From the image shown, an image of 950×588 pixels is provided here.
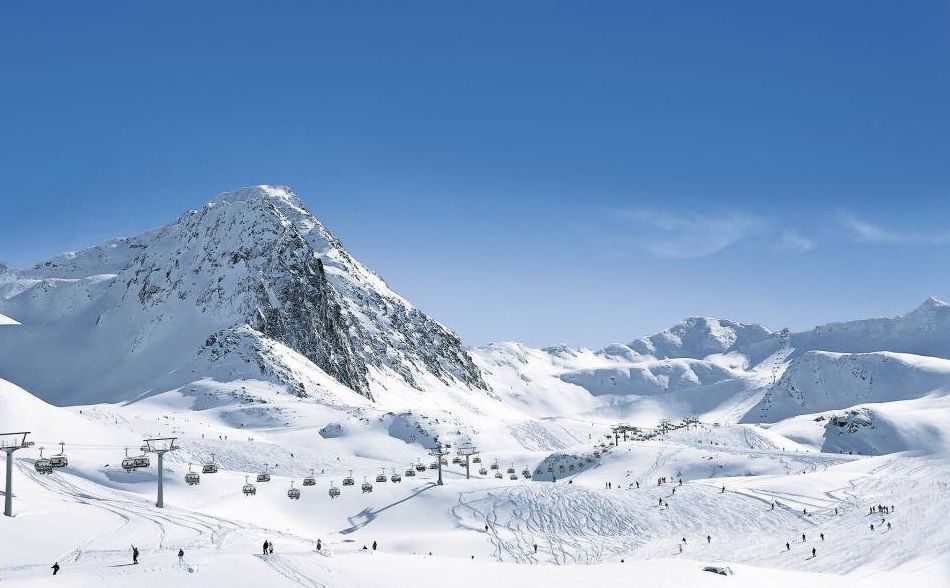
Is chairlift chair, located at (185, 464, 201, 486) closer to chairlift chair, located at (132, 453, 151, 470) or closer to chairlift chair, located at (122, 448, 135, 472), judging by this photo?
chairlift chair, located at (132, 453, 151, 470)

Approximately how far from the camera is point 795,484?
96.8m

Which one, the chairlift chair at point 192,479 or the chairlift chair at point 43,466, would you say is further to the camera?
the chairlift chair at point 192,479

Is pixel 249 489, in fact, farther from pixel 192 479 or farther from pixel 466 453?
pixel 466 453

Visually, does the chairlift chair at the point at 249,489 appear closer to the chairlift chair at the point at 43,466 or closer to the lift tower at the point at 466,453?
the chairlift chair at the point at 43,466

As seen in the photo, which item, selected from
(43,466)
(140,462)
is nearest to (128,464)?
(140,462)

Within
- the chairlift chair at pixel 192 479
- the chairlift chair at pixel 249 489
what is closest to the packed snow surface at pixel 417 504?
the chairlift chair at pixel 192 479

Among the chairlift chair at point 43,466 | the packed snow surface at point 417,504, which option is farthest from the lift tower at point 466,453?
the chairlift chair at point 43,466

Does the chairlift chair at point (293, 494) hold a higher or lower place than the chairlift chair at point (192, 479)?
lower

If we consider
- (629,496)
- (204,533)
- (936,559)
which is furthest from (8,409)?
(936,559)

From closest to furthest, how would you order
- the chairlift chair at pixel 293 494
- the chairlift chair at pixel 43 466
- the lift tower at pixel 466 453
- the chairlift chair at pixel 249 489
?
the chairlift chair at pixel 43 466 < the chairlift chair at pixel 249 489 < the chairlift chair at pixel 293 494 < the lift tower at pixel 466 453

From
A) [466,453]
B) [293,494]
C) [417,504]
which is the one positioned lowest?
[417,504]

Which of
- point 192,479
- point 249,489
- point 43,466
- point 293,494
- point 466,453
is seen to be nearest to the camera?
point 43,466

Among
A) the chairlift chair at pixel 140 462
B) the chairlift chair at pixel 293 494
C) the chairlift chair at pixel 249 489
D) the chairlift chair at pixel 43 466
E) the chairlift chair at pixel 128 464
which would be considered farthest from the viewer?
the chairlift chair at pixel 293 494

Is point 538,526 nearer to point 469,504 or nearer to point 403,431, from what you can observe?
point 469,504
